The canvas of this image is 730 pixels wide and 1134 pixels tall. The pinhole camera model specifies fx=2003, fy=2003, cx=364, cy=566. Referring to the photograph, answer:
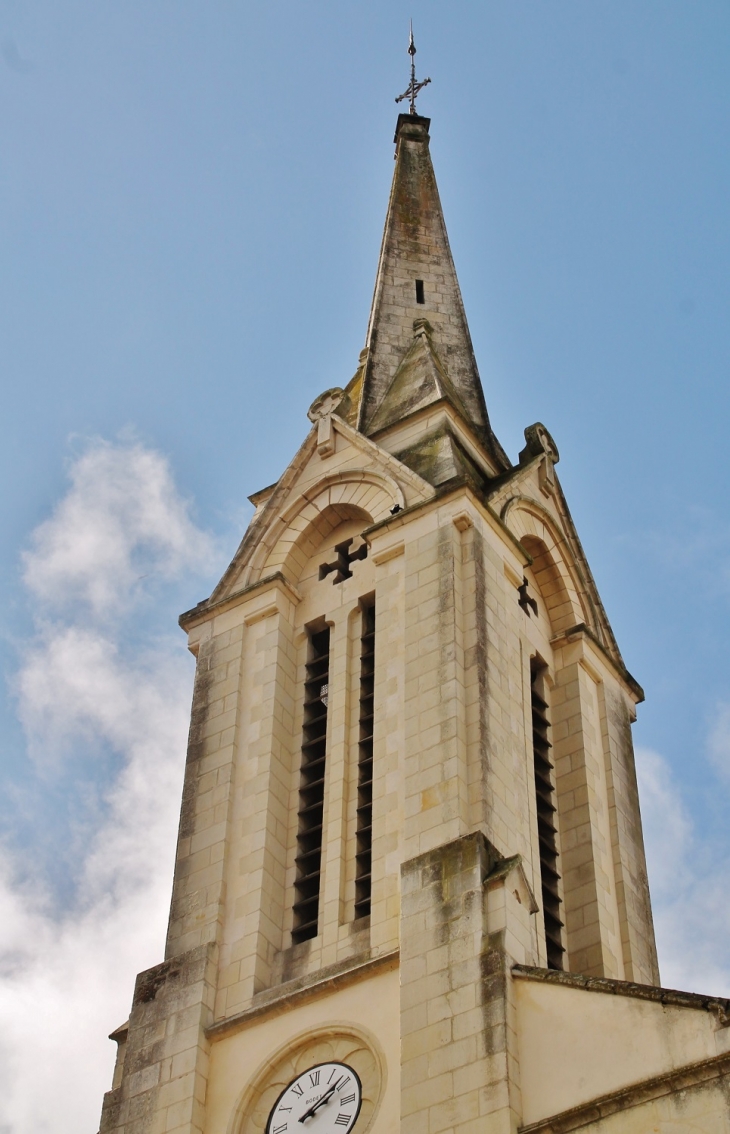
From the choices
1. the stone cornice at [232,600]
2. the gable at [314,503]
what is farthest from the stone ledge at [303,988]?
the gable at [314,503]

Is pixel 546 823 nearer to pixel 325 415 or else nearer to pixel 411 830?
pixel 411 830

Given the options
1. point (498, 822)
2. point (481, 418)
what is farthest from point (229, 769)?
point (481, 418)

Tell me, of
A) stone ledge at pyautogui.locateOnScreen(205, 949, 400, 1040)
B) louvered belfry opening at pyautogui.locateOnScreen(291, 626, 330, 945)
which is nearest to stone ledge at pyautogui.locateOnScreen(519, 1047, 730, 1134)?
stone ledge at pyautogui.locateOnScreen(205, 949, 400, 1040)

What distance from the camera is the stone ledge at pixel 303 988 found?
25.3m

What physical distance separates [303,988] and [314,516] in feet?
32.3

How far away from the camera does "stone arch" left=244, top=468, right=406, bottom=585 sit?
32.7m

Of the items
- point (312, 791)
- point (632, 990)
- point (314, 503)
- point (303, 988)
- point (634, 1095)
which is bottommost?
point (634, 1095)

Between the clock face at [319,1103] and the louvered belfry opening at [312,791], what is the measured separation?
2739mm

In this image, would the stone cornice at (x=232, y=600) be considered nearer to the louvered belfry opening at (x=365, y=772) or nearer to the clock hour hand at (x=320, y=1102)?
the louvered belfry opening at (x=365, y=772)

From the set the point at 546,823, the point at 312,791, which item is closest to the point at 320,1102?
the point at 312,791

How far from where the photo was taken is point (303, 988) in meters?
25.8

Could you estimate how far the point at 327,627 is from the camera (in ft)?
104

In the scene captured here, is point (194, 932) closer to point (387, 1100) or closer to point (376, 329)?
point (387, 1100)

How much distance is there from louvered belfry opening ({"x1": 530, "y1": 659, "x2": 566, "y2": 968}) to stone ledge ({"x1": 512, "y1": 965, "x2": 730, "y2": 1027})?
4.25 meters
